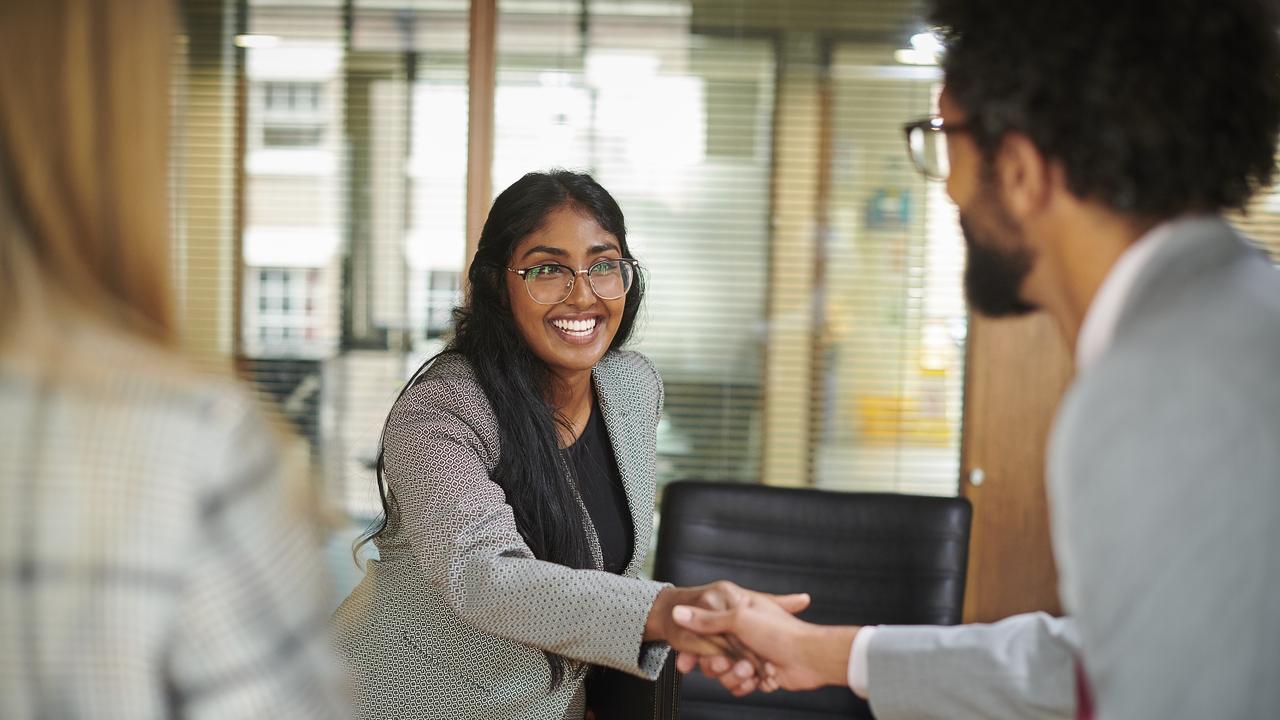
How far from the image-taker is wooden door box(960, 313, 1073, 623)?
3738 mm

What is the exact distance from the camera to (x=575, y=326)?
2.36 m

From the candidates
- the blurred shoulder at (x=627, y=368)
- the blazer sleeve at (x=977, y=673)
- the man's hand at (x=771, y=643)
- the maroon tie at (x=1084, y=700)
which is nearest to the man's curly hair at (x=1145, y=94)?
the maroon tie at (x=1084, y=700)

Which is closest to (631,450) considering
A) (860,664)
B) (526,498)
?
(526,498)

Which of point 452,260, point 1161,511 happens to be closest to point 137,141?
point 1161,511

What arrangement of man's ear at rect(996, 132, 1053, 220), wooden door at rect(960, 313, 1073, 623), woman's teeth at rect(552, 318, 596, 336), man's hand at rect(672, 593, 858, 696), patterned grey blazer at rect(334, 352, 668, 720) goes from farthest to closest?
wooden door at rect(960, 313, 1073, 623) → woman's teeth at rect(552, 318, 596, 336) → patterned grey blazer at rect(334, 352, 668, 720) → man's hand at rect(672, 593, 858, 696) → man's ear at rect(996, 132, 1053, 220)

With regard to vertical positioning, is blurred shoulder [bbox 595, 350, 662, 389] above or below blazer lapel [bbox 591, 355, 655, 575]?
above

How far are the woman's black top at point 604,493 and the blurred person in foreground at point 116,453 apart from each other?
55.6 inches

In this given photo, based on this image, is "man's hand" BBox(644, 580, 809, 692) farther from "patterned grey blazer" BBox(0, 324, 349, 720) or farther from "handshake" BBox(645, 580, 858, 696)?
"patterned grey blazer" BBox(0, 324, 349, 720)

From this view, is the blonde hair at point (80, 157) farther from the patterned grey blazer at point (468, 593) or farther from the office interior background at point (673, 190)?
the office interior background at point (673, 190)

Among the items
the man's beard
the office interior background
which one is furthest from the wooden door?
the man's beard

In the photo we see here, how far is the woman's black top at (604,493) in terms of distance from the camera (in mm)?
2371

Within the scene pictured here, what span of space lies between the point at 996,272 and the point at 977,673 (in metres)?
0.58

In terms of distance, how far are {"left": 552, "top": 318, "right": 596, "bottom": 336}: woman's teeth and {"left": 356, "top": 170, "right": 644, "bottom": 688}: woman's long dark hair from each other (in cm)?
9

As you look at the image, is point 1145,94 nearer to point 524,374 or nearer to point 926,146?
point 926,146
